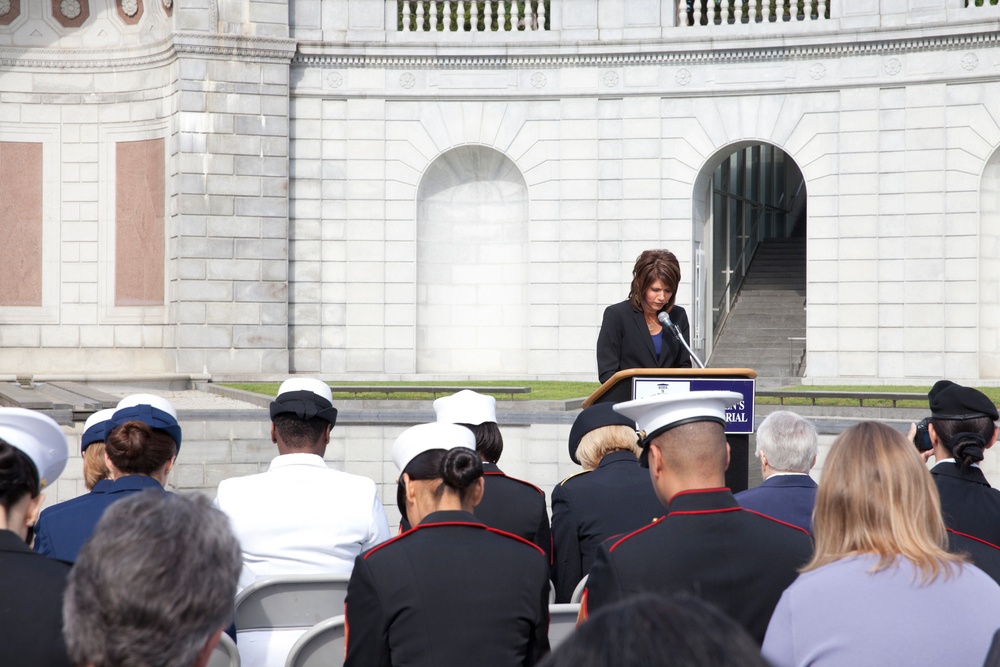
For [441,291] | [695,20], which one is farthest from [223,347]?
[695,20]

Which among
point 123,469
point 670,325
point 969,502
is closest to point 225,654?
point 123,469

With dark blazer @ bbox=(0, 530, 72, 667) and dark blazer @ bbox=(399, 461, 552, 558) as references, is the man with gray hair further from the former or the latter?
dark blazer @ bbox=(0, 530, 72, 667)

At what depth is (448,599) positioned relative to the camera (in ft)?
9.08

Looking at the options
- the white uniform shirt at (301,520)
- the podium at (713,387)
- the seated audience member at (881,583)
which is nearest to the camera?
the seated audience member at (881,583)

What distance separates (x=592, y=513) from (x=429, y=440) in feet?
3.89

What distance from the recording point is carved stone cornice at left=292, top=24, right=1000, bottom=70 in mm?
17562

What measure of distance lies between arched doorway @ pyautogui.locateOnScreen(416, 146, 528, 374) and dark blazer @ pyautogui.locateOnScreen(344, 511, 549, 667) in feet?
55.3

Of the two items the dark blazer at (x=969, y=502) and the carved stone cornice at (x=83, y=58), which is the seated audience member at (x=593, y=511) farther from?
the carved stone cornice at (x=83, y=58)

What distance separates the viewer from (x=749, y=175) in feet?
77.2

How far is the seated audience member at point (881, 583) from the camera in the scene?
2338mm

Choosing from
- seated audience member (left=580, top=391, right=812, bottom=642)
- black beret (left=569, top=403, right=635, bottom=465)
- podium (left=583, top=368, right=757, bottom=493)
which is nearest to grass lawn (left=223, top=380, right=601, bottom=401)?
podium (left=583, top=368, right=757, bottom=493)

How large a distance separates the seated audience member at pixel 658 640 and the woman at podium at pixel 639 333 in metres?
4.55

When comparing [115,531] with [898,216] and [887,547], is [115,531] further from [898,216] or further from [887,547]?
[898,216]

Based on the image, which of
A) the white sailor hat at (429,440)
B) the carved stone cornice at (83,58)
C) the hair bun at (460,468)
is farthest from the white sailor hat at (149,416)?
the carved stone cornice at (83,58)
